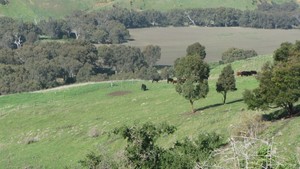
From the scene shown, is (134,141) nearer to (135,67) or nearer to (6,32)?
(135,67)

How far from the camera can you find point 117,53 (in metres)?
139

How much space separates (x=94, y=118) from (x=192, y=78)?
47.8 ft

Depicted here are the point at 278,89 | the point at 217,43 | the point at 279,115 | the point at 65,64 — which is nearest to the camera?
the point at 278,89

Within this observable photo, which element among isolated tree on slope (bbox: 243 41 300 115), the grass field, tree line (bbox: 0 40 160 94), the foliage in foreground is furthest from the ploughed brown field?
the foliage in foreground

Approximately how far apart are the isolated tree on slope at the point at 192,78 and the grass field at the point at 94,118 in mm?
2072

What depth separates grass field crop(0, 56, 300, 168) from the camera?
140 ft

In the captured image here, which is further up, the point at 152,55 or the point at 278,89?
the point at 278,89

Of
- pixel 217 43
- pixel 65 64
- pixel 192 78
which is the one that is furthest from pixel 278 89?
pixel 217 43

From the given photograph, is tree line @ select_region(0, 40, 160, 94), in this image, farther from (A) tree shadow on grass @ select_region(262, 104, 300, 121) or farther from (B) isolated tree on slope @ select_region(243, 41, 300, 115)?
(B) isolated tree on slope @ select_region(243, 41, 300, 115)

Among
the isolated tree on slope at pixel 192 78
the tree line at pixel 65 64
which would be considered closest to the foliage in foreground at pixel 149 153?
the isolated tree on slope at pixel 192 78

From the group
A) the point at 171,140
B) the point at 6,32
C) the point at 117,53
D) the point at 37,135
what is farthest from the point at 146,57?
the point at 171,140

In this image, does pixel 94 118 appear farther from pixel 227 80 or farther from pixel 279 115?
pixel 279 115

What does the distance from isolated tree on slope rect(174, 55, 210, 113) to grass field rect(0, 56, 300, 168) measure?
2.07 m

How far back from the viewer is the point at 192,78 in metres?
47.7
